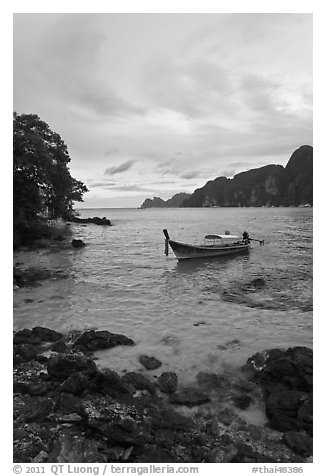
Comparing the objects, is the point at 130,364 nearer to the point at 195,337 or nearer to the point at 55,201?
the point at 195,337

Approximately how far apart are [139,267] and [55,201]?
16078 millimetres

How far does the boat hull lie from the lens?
27172mm

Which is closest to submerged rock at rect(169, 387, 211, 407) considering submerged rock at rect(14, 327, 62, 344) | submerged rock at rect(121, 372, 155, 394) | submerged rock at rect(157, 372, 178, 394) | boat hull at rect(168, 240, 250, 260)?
submerged rock at rect(157, 372, 178, 394)

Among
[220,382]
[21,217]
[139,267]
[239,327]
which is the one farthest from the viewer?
[21,217]

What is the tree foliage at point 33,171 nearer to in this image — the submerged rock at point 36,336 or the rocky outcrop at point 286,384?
the submerged rock at point 36,336

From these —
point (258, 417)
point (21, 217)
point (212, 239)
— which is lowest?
point (258, 417)

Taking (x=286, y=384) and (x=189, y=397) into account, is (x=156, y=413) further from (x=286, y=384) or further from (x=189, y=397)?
(x=286, y=384)

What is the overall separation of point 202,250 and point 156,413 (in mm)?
22044

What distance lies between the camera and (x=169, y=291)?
1834 centimetres

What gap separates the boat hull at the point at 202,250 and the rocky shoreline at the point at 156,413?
17537mm

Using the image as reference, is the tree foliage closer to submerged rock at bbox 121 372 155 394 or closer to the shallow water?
the shallow water

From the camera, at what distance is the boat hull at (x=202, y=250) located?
27172 mm
